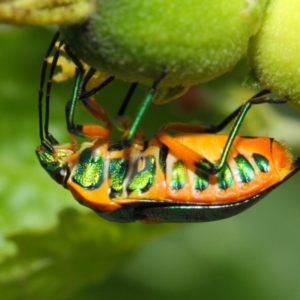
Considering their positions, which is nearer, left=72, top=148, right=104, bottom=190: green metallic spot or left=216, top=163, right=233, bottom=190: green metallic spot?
left=216, top=163, right=233, bottom=190: green metallic spot

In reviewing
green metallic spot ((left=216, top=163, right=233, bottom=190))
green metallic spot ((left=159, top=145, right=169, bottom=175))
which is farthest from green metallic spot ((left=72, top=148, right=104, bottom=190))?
green metallic spot ((left=216, top=163, right=233, bottom=190))

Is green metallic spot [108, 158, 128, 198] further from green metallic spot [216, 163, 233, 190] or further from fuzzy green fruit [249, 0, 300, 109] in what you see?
fuzzy green fruit [249, 0, 300, 109]

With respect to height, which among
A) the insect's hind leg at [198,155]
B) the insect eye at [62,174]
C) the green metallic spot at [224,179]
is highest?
the insect's hind leg at [198,155]

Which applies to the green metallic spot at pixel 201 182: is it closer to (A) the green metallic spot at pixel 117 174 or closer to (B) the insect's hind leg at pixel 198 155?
(B) the insect's hind leg at pixel 198 155

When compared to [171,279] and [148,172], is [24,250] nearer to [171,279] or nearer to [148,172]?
[148,172]

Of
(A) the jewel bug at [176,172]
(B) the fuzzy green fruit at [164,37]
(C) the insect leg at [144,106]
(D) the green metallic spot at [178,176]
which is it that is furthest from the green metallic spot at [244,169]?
(B) the fuzzy green fruit at [164,37]
